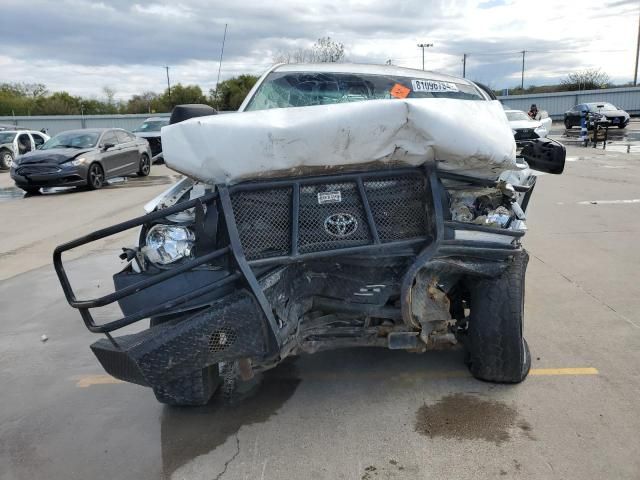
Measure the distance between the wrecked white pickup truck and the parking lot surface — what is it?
→ 33 centimetres

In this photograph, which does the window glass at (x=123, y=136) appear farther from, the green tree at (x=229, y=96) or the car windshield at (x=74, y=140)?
the green tree at (x=229, y=96)

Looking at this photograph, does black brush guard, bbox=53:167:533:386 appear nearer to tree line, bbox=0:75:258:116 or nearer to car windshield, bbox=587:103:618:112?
car windshield, bbox=587:103:618:112

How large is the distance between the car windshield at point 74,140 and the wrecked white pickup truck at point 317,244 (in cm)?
1319

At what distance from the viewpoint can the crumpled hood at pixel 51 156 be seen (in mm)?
13984

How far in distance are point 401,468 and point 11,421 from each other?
7.77 ft

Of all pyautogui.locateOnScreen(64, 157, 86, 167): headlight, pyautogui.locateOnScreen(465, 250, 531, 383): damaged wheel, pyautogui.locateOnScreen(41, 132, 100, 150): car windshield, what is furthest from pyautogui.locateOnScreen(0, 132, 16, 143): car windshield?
pyautogui.locateOnScreen(465, 250, 531, 383): damaged wheel

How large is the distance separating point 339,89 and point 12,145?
22093mm

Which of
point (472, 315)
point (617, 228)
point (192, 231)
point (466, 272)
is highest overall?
point (192, 231)

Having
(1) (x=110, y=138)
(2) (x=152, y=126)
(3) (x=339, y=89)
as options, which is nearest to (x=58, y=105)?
(2) (x=152, y=126)

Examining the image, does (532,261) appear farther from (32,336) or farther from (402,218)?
(32,336)

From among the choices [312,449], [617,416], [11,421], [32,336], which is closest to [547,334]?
[617,416]

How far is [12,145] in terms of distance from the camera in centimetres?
2253

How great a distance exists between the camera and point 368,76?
4.47 metres

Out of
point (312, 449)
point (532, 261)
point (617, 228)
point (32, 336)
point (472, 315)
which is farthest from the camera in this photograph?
point (617, 228)
